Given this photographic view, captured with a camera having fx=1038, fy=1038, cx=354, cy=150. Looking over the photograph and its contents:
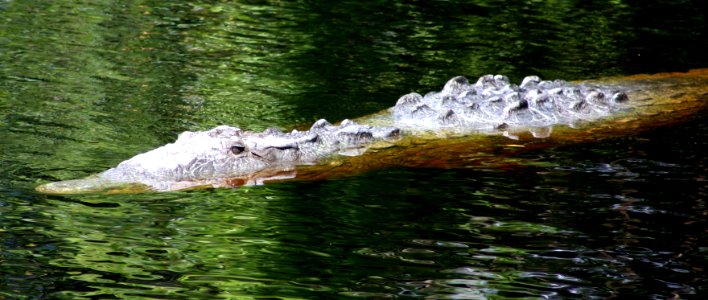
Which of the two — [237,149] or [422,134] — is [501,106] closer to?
[422,134]

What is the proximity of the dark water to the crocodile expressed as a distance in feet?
0.69

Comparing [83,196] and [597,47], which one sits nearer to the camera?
[83,196]

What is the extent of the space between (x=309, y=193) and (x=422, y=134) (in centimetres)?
171

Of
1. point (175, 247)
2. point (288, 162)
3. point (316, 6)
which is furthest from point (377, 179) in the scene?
point (316, 6)

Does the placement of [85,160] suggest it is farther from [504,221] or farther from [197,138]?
[504,221]

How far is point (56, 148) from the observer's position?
8070 millimetres

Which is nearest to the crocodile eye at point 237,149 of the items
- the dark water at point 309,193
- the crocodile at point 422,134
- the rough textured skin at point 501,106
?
the crocodile at point 422,134

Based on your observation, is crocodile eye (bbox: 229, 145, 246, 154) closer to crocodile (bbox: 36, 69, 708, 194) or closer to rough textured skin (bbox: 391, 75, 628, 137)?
crocodile (bbox: 36, 69, 708, 194)

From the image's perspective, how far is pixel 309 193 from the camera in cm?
744

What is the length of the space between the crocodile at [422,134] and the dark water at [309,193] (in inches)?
8.3

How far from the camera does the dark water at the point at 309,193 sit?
18.7ft

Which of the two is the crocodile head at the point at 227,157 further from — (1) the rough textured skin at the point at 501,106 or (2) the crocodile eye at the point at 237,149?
(1) the rough textured skin at the point at 501,106

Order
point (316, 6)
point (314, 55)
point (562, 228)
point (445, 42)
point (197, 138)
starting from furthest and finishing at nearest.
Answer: point (316, 6), point (445, 42), point (314, 55), point (197, 138), point (562, 228)

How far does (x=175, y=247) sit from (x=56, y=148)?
2.42m
